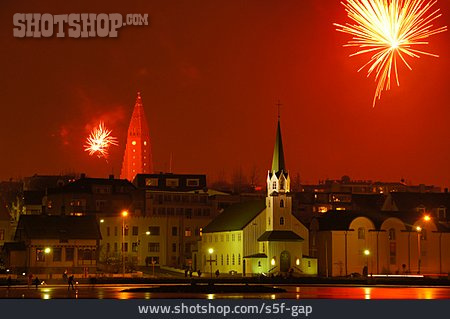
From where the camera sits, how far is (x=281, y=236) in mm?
148625

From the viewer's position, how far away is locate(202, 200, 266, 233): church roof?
155m

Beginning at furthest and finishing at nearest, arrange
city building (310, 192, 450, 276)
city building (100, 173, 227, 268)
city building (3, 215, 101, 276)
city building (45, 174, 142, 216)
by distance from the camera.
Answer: city building (45, 174, 142, 216) < city building (100, 173, 227, 268) < city building (310, 192, 450, 276) < city building (3, 215, 101, 276)

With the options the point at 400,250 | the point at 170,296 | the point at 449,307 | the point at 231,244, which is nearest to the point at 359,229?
the point at 400,250

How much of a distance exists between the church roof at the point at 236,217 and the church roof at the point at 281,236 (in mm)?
4486

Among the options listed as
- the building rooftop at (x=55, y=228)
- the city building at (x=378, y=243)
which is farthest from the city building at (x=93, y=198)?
the city building at (x=378, y=243)

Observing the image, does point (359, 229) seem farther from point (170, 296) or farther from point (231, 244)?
point (170, 296)

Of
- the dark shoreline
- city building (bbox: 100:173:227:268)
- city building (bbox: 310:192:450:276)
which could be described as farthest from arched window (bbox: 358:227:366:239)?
the dark shoreline

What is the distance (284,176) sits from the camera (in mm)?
153500

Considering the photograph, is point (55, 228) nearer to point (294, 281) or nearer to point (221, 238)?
point (221, 238)

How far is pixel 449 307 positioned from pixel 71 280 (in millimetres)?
35735

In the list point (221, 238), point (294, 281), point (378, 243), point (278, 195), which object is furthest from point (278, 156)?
point (294, 281)

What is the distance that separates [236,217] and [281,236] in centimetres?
1194

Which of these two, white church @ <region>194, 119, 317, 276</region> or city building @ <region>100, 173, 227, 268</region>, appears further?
city building @ <region>100, 173, 227, 268</region>

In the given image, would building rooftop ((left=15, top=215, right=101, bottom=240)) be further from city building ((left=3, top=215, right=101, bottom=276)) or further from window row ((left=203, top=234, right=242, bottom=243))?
window row ((left=203, top=234, right=242, bottom=243))
